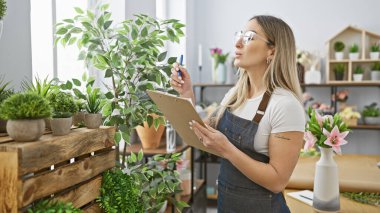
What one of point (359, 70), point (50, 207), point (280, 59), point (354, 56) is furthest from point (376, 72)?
point (50, 207)

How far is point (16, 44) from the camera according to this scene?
141 centimetres

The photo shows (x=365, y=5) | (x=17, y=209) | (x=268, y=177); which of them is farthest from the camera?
(x=365, y=5)

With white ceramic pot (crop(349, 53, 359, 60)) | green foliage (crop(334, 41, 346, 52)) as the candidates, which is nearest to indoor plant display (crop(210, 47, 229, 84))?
green foliage (crop(334, 41, 346, 52))

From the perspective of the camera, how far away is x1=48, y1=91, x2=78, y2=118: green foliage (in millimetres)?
1095

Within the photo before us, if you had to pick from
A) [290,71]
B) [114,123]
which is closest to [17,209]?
[114,123]

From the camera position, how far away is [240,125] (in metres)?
1.46

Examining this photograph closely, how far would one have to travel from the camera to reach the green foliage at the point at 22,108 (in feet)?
2.90

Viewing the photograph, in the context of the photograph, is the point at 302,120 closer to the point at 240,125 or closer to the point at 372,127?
the point at 240,125

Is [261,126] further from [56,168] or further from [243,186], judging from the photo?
[56,168]

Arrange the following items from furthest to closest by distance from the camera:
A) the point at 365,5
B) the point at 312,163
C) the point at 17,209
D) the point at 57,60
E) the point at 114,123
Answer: the point at 365,5 < the point at 312,163 < the point at 57,60 < the point at 114,123 < the point at 17,209

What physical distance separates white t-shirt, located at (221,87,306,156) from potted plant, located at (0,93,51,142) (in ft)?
2.62

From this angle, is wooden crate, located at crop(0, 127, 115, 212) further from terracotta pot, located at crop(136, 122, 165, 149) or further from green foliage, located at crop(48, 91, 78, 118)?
terracotta pot, located at crop(136, 122, 165, 149)

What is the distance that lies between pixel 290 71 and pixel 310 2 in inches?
126

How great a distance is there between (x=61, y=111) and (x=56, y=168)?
7.4 inches
